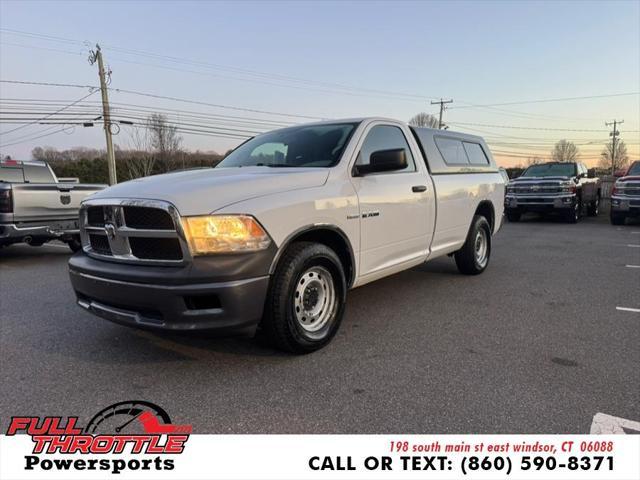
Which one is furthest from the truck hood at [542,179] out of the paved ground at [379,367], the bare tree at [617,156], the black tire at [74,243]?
the bare tree at [617,156]

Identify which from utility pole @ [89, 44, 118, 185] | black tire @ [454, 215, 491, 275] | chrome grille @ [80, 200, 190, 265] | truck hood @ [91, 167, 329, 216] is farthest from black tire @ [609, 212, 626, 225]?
utility pole @ [89, 44, 118, 185]

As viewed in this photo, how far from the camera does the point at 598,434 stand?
243 centimetres

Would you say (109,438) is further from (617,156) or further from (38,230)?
(617,156)

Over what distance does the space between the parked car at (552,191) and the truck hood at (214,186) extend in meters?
13.1

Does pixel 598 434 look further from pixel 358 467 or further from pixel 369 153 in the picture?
pixel 369 153

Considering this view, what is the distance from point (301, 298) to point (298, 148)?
1.58 m

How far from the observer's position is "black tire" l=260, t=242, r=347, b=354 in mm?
3150

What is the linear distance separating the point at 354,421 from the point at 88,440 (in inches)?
58.4

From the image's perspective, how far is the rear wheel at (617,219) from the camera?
13618mm

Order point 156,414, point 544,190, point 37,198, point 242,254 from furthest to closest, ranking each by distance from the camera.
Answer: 1. point 544,190
2. point 37,198
3. point 242,254
4. point 156,414

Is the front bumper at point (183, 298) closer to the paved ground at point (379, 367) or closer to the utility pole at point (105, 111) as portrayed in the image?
the paved ground at point (379, 367)

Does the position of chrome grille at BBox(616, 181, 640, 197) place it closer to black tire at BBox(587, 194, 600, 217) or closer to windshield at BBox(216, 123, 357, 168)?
black tire at BBox(587, 194, 600, 217)

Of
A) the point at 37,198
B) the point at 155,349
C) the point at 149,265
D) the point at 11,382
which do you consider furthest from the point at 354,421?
the point at 37,198

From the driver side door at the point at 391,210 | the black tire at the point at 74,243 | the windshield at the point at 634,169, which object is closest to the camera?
the driver side door at the point at 391,210
